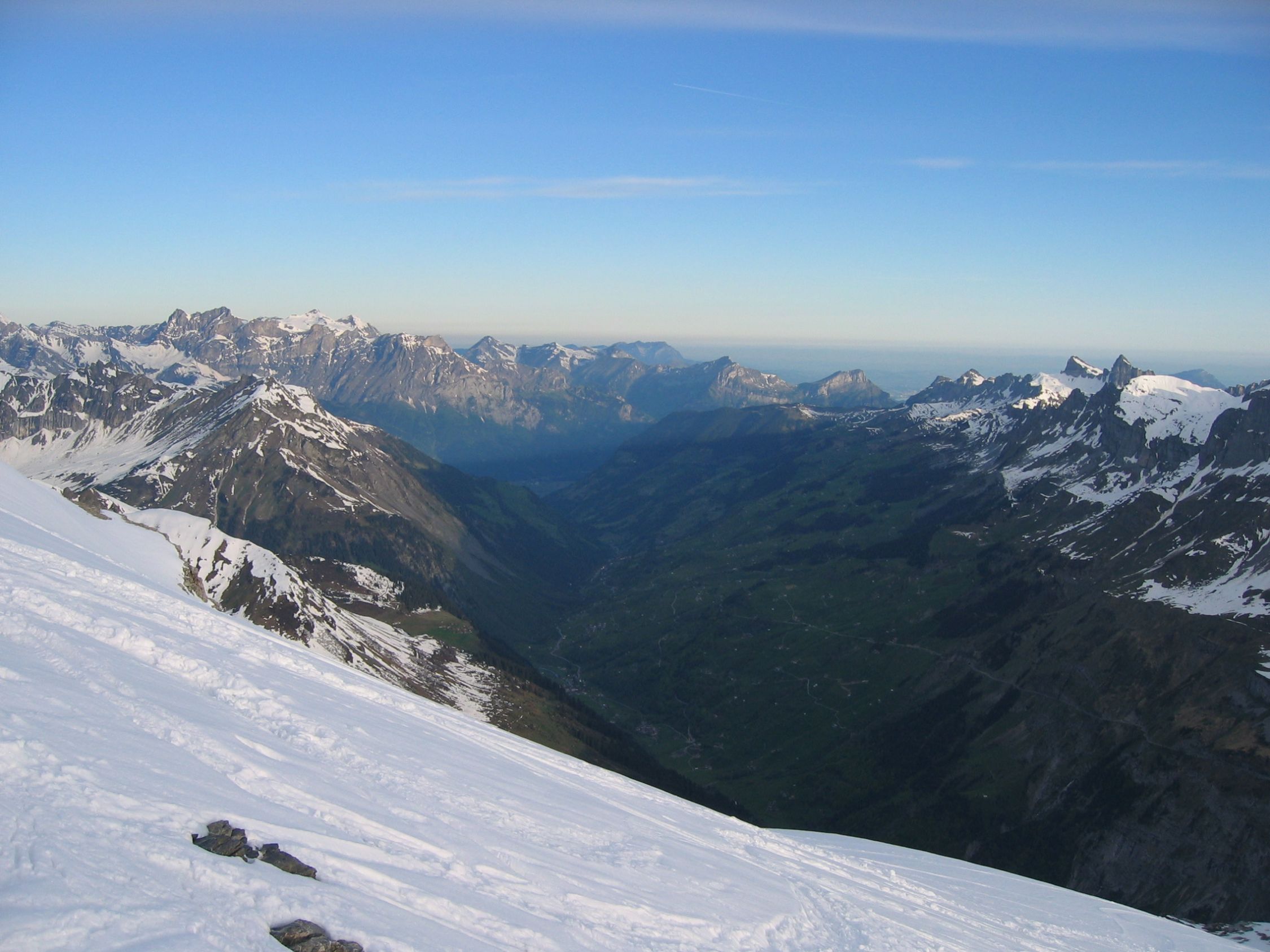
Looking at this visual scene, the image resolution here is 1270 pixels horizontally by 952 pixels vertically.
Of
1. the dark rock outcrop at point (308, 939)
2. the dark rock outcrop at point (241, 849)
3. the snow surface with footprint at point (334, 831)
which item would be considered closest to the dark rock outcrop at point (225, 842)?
the dark rock outcrop at point (241, 849)

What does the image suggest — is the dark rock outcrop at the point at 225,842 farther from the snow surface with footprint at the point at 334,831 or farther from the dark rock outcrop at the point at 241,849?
the snow surface with footprint at the point at 334,831

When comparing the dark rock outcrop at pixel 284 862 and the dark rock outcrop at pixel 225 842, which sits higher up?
the dark rock outcrop at pixel 225 842

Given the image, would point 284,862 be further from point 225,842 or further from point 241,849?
point 225,842

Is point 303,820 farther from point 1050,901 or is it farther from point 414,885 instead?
point 1050,901

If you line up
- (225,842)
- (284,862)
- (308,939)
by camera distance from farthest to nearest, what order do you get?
(284,862), (225,842), (308,939)

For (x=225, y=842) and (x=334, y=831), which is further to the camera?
(x=334, y=831)

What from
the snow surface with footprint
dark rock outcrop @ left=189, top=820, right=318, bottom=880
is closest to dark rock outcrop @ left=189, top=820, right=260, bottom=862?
dark rock outcrop @ left=189, top=820, right=318, bottom=880

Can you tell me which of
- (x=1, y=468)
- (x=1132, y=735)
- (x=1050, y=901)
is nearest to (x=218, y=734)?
(x=1050, y=901)

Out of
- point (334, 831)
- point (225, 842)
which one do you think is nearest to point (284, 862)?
point (225, 842)
